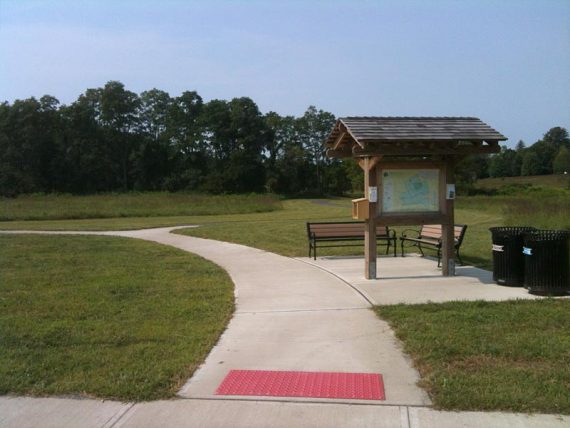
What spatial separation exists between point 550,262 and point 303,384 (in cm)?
510

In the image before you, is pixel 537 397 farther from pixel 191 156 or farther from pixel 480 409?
pixel 191 156

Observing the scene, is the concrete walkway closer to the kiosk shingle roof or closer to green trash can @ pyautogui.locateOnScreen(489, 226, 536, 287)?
green trash can @ pyautogui.locateOnScreen(489, 226, 536, 287)

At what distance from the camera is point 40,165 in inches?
3812

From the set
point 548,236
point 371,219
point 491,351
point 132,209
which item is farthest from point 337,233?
point 132,209

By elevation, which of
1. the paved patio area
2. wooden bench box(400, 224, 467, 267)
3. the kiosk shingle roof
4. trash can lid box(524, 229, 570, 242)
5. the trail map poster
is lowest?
the paved patio area

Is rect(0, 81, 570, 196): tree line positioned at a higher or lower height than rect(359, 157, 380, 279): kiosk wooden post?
higher

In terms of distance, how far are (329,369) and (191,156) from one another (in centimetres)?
10741

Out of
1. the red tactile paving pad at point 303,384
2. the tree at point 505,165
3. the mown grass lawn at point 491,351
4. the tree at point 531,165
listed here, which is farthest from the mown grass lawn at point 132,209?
the tree at point 505,165

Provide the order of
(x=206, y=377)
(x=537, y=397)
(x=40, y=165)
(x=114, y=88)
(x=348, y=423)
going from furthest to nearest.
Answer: (x=114, y=88)
(x=40, y=165)
(x=206, y=377)
(x=537, y=397)
(x=348, y=423)

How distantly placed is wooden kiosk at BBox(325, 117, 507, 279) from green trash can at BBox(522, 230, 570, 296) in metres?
2.20

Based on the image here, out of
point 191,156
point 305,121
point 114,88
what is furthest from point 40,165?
point 305,121

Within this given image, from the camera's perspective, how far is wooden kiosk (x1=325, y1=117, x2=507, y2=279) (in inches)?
401

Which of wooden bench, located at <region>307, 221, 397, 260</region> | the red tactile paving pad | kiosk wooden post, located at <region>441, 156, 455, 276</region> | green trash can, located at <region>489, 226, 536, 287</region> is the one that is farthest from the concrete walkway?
wooden bench, located at <region>307, 221, 397, 260</region>

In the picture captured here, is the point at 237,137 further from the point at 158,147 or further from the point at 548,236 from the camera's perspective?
the point at 548,236
